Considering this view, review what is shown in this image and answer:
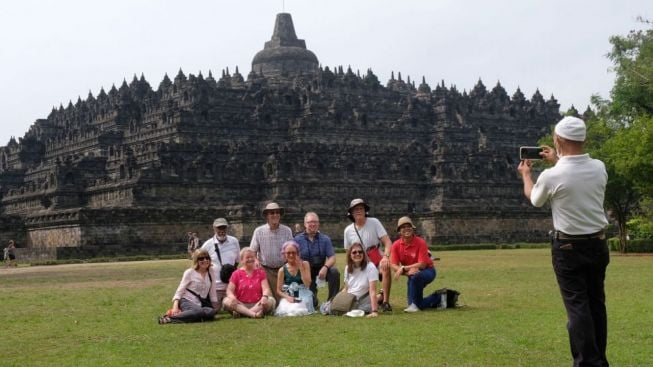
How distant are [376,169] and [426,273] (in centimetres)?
5590

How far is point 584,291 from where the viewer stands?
34.4 feet

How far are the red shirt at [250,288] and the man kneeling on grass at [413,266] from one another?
2448 mm

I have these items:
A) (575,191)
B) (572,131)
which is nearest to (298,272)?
(575,191)

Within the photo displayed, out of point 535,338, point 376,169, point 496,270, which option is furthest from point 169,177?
point 535,338

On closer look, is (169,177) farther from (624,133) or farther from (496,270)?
(496,270)

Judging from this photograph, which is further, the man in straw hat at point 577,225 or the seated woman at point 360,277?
the seated woman at point 360,277

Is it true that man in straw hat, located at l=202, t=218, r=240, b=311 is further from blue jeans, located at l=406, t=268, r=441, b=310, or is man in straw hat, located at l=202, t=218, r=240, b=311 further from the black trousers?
the black trousers

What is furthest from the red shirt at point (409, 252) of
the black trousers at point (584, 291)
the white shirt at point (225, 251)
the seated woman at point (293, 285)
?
the black trousers at point (584, 291)

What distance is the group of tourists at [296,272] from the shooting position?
18.4m

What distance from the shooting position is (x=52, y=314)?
20031 mm

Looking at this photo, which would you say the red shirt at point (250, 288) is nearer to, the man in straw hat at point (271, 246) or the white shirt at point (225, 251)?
the man in straw hat at point (271, 246)

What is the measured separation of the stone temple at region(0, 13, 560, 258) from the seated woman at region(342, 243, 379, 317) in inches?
1456

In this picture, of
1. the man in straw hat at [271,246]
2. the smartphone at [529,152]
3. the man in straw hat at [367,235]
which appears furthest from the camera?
the man in straw hat at [271,246]

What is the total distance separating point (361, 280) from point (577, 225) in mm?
8389
